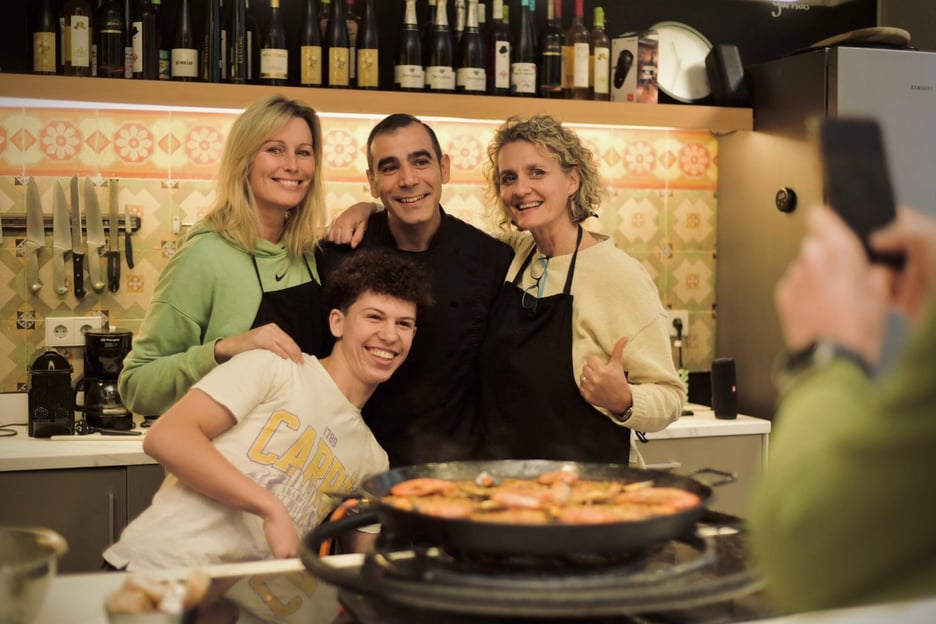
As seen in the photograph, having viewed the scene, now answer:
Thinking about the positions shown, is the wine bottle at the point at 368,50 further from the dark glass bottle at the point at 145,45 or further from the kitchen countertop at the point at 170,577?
the kitchen countertop at the point at 170,577

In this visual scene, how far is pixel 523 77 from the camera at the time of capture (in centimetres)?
350

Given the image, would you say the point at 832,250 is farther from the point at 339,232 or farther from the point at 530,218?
the point at 339,232

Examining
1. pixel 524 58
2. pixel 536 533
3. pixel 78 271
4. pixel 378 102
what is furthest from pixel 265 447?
pixel 524 58

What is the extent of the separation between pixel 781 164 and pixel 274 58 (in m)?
1.88

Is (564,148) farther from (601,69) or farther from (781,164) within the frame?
(781,164)

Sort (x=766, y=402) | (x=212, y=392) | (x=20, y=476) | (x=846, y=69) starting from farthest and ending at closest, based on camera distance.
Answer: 1. (x=766, y=402)
2. (x=846, y=69)
3. (x=20, y=476)
4. (x=212, y=392)

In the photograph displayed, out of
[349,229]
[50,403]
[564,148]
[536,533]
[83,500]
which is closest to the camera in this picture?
[536,533]

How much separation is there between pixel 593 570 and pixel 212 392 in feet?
3.05

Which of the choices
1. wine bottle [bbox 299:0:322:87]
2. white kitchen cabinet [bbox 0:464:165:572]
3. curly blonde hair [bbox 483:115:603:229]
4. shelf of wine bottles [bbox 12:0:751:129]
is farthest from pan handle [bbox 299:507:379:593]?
wine bottle [bbox 299:0:322:87]

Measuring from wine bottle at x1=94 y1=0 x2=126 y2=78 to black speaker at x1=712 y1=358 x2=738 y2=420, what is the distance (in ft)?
7.44

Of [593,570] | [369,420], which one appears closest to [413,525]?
[593,570]

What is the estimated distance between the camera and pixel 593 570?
1.21 metres

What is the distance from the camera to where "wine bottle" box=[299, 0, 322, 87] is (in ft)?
10.9

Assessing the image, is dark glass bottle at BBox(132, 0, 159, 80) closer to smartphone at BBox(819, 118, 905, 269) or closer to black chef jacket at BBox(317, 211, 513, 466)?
black chef jacket at BBox(317, 211, 513, 466)
